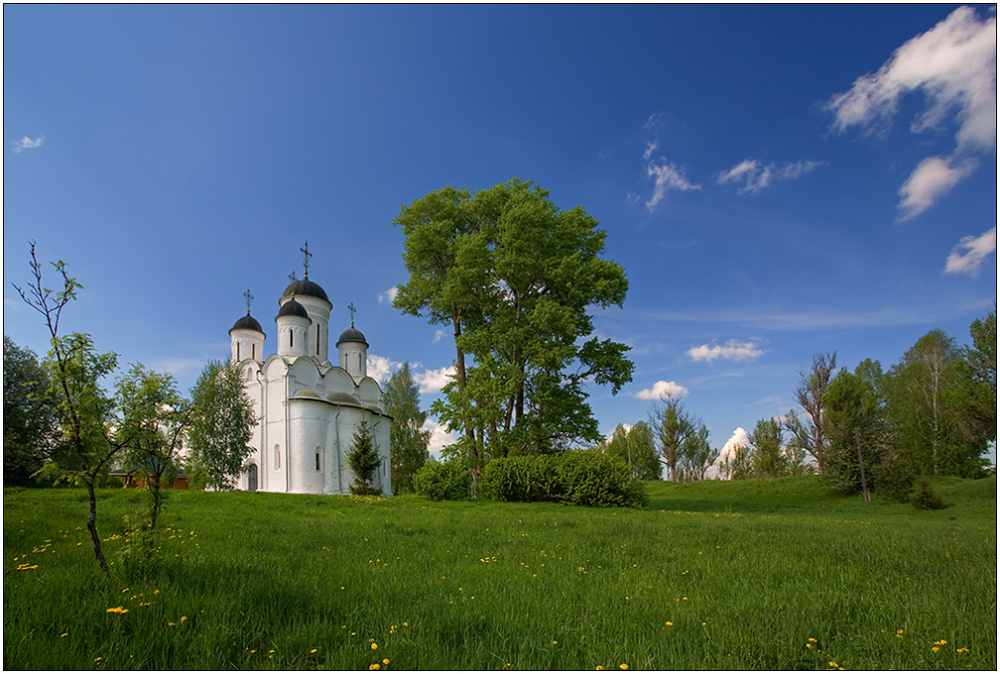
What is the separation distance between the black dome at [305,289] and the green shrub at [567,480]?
2273 cm

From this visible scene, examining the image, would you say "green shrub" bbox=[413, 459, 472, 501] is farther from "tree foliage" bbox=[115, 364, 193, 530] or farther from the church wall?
"tree foliage" bbox=[115, 364, 193, 530]

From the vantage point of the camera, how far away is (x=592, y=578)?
6.28 meters

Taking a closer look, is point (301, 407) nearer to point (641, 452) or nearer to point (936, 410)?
point (641, 452)

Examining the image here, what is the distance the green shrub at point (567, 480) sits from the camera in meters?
18.3

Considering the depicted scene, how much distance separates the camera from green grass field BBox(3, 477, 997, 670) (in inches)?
156

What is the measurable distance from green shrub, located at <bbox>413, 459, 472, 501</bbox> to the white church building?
10.3 meters

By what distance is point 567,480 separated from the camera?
60.7 ft

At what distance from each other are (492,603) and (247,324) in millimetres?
35666

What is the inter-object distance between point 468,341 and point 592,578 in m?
16.1

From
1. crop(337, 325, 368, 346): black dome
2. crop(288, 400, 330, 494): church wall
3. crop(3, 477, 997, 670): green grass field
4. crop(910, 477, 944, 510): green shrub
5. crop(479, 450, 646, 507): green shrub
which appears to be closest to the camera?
crop(3, 477, 997, 670): green grass field

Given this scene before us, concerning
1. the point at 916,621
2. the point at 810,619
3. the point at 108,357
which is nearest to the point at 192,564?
the point at 108,357

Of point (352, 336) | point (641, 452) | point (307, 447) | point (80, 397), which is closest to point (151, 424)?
point (80, 397)

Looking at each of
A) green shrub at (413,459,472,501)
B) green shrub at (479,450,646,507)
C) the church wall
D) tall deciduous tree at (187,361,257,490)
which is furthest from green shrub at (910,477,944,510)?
tall deciduous tree at (187,361,257,490)

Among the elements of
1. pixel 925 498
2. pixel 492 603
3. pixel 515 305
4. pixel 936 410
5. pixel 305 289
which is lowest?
pixel 925 498
